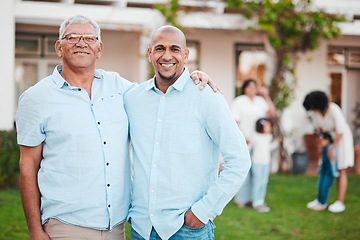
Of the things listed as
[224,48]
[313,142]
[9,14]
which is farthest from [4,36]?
[313,142]

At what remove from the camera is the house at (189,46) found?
9570 millimetres

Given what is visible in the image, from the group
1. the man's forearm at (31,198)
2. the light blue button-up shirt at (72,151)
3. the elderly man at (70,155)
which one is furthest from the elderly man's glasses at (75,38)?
the man's forearm at (31,198)

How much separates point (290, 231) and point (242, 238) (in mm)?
756

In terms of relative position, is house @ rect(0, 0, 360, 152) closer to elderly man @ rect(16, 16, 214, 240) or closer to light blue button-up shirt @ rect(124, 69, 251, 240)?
elderly man @ rect(16, 16, 214, 240)

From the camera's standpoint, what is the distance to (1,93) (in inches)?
354

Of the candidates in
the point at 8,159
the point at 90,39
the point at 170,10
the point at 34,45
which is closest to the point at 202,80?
the point at 90,39

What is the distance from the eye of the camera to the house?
31.4 feet

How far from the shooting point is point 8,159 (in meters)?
7.48

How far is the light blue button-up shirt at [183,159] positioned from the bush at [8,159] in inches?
218

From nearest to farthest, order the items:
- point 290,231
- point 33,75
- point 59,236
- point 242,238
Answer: point 59,236
point 242,238
point 290,231
point 33,75

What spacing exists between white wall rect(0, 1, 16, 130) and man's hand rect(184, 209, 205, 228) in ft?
24.3

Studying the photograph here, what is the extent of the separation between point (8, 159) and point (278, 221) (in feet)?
15.5

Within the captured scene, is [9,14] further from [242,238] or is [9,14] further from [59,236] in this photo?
[59,236]

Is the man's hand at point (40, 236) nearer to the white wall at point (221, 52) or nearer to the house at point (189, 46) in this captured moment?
the house at point (189, 46)
